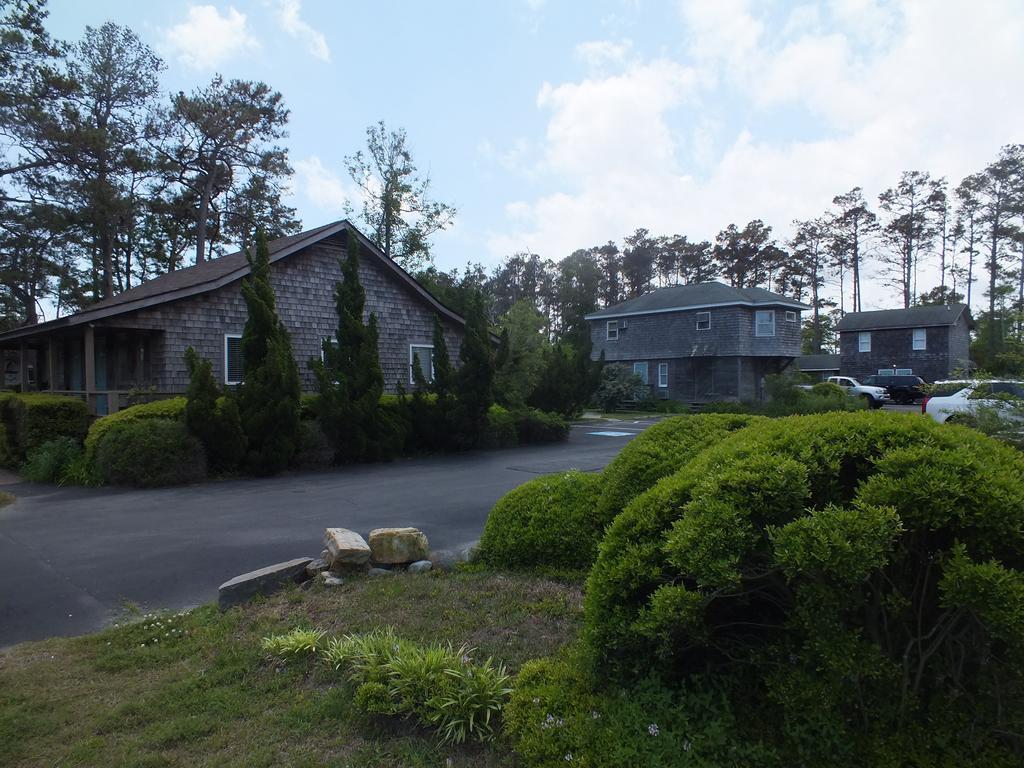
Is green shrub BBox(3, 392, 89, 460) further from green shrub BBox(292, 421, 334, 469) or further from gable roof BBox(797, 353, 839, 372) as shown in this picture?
gable roof BBox(797, 353, 839, 372)

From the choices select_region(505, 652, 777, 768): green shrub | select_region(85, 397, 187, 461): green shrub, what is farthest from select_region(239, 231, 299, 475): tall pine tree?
select_region(505, 652, 777, 768): green shrub

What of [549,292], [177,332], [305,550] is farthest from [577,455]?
[549,292]

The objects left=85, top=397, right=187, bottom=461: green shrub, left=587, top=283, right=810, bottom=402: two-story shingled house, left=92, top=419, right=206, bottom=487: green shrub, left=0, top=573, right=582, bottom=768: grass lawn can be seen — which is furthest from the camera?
left=587, top=283, right=810, bottom=402: two-story shingled house

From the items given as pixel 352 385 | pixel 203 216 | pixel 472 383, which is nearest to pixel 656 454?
pixel 352 385

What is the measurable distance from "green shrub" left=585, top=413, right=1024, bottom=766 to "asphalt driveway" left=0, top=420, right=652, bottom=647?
4.36 meters

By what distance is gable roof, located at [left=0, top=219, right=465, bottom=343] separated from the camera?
15.7 meters

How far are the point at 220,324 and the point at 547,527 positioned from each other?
14.5 meters

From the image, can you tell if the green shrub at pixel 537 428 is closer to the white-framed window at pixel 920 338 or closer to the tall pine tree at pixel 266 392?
the tall pine tree at pixel 266 392

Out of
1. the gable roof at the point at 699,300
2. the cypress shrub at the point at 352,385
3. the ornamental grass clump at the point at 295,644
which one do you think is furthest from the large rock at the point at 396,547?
the gable roof at the point at 699,300

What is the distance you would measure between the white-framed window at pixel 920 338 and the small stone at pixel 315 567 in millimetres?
43290

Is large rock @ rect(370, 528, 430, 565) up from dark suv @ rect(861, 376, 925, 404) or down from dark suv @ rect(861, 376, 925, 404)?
down

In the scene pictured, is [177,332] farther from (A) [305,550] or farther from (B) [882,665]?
(B) [882,665]

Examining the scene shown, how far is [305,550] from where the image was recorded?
7.00 m

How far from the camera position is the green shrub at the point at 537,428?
62.0 ft
